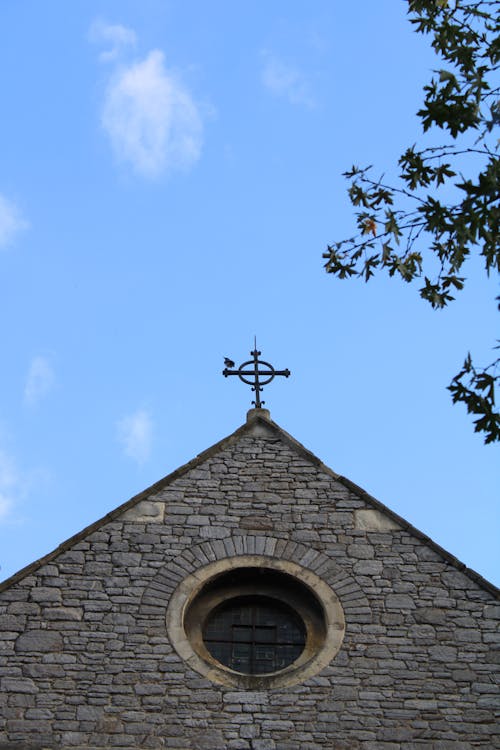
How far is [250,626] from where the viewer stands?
12219 mm

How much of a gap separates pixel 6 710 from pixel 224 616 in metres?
2.26

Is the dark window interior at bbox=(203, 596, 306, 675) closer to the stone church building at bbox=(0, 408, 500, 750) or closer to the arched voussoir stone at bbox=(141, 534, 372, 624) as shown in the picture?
the stone church building at bbox=(0, 408, 500, 750)

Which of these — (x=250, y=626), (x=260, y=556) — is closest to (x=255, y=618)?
(x=250, y=626)

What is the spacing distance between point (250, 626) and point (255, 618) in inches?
3.8

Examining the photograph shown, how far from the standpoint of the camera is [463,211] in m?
9.05

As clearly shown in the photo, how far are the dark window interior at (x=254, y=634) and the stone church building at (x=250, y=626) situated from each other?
1 cm

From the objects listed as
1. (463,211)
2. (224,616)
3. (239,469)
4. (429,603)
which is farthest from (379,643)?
(463,211)

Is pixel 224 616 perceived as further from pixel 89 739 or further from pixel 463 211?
pixel 463 211

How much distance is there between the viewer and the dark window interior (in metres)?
11.9

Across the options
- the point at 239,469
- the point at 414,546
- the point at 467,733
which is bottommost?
the point at 467,733

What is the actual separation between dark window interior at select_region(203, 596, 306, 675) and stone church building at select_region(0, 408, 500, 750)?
0.05 ft

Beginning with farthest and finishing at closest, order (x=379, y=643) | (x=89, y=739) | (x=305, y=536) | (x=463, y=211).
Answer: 1. (x=305, y=536)
2. (x=379, y=643)
3. (x=89, y=739)
4. (x=463, y=211)

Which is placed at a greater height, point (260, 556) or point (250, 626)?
point (260, 556)

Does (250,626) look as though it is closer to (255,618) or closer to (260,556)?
(255,618)
